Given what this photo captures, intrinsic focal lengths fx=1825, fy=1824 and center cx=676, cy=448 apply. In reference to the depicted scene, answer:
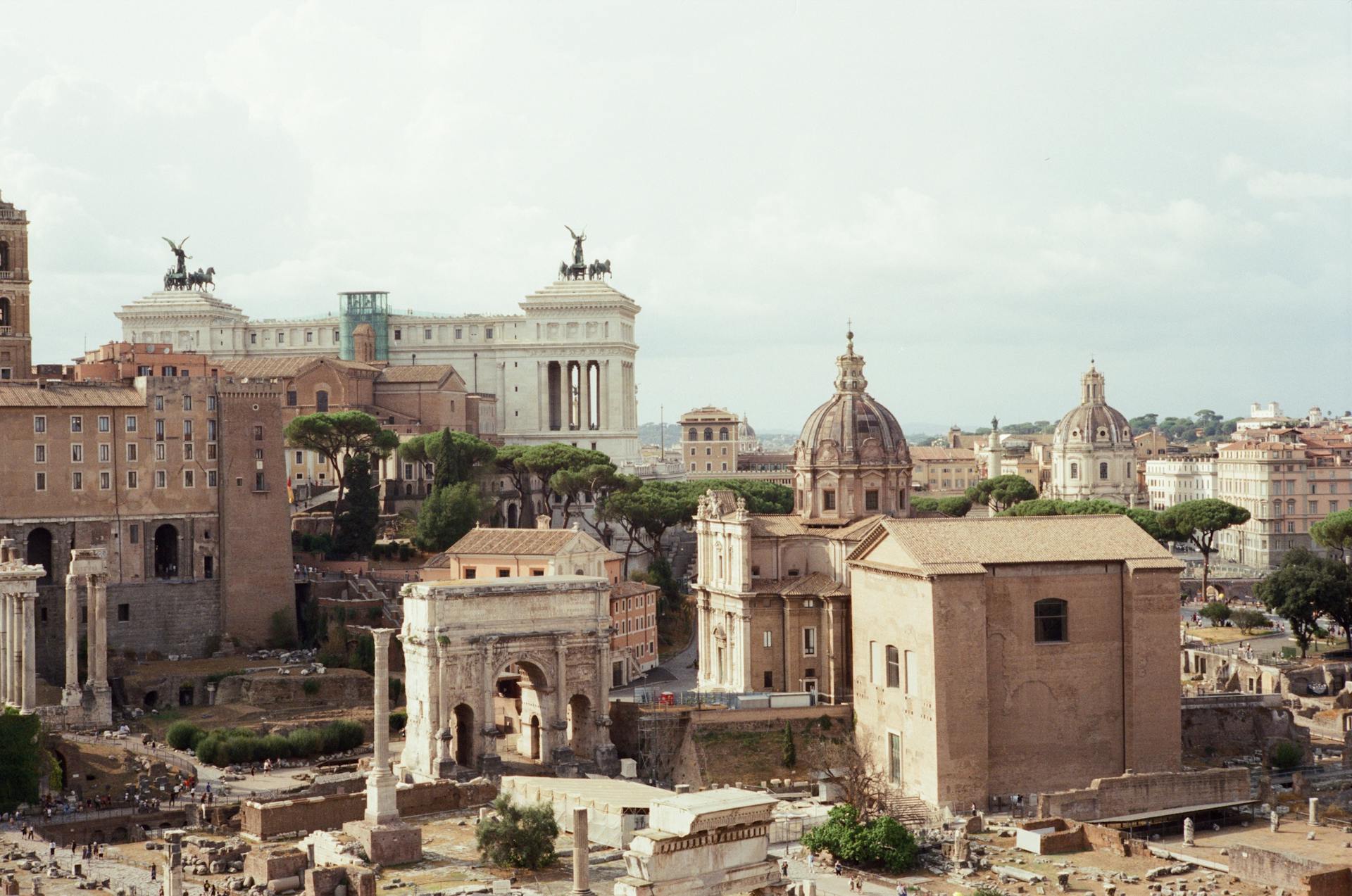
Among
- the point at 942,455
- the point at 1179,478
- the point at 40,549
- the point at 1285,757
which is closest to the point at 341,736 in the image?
the point at 40,549

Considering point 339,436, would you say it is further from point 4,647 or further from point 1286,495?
point 1286,495

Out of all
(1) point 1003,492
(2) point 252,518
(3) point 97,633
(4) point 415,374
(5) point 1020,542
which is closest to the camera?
(5) point 1020,542

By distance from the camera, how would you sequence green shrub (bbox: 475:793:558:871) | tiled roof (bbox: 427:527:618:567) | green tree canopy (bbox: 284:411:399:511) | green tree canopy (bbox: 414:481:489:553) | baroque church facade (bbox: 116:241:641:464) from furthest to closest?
baroque church facade (bbox: 116:241:641:464)
green tree canopy (bbox: 284:411:399:511)
green tree canopy (bbox: 414:481:489:553)
tiled roof (bbox: 427:527:618:567)
green shrub (bbox: 475:793:558:871)

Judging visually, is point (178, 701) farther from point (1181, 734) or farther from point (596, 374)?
point (596, 374)

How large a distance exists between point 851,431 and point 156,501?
27706 millimetres

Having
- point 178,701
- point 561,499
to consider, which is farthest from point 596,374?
point 178,701

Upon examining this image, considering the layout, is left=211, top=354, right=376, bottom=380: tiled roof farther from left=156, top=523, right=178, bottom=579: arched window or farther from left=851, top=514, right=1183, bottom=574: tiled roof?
left=851, top=514, right=1183, bottom=574: tiled roof

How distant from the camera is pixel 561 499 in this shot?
92188 millimetres

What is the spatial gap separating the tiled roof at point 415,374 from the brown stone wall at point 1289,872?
60.1 metres

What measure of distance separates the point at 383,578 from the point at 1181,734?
109 feet

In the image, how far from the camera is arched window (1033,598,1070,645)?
174 feet

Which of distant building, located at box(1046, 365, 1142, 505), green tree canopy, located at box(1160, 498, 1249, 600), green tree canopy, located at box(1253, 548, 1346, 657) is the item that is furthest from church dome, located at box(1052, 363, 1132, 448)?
green tree canopy, located at box(1253, 548, 1346, 657)

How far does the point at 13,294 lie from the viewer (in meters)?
74.8

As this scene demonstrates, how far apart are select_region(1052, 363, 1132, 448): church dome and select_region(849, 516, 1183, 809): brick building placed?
240 ft
